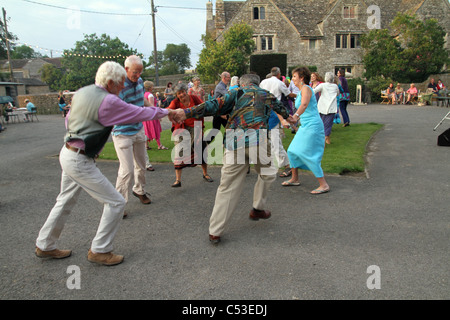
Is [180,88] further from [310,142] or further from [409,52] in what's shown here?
[409,52]

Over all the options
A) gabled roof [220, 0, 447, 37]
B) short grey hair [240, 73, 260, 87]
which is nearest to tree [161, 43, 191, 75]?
gabled roof [220, 0, 447, 37]

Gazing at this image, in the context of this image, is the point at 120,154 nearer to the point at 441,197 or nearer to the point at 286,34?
the point at 441,197

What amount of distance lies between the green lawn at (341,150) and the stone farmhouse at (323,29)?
29.9 metres

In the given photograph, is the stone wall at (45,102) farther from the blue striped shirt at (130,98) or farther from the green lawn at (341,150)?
the blue striped shirt at (130,98)

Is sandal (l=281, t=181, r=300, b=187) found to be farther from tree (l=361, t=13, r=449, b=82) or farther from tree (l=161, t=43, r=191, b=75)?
tree (l=161, t=43, r=191, b=75)

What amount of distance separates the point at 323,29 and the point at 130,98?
133 feet

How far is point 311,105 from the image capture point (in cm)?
596

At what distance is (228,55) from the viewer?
3394 centimetres

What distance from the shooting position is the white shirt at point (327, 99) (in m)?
8.88

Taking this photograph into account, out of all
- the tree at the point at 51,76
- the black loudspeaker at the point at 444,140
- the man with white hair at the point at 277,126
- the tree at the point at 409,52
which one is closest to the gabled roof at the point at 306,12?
the tree at the point at 409,52

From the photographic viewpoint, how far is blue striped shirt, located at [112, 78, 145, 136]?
505 cm

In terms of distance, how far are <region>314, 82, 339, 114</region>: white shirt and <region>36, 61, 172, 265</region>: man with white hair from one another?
6178mm
